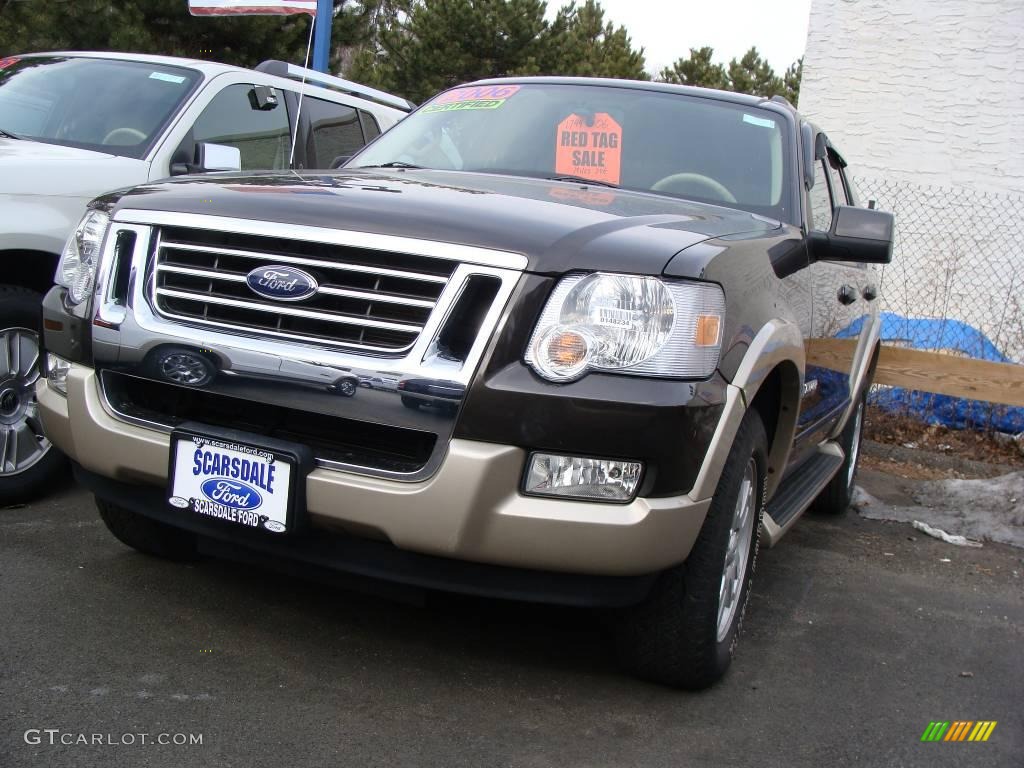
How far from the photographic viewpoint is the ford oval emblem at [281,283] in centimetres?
282

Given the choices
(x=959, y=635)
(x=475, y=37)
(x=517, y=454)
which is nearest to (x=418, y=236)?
(x=517, y=454)

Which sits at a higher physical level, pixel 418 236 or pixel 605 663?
pixel 418 236

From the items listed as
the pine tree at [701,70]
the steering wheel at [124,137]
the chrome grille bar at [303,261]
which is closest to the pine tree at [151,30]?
the steering wheel at [124,137]

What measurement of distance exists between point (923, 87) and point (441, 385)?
27.1ft

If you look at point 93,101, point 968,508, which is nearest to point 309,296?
point 93,101

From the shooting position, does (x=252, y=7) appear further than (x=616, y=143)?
Yes

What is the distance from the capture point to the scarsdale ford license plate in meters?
2.74

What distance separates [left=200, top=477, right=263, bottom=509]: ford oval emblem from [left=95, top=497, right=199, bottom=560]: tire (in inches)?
35.1

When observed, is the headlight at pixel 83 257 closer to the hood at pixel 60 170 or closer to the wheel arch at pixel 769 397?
the hood at pixel 60 170

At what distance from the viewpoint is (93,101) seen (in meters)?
5.38

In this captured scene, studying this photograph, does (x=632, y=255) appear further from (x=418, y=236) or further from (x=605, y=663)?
(x=605, y=663)

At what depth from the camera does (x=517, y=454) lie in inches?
103

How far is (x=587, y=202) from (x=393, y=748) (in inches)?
64.4

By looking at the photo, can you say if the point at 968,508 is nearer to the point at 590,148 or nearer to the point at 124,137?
the point at 590,148
